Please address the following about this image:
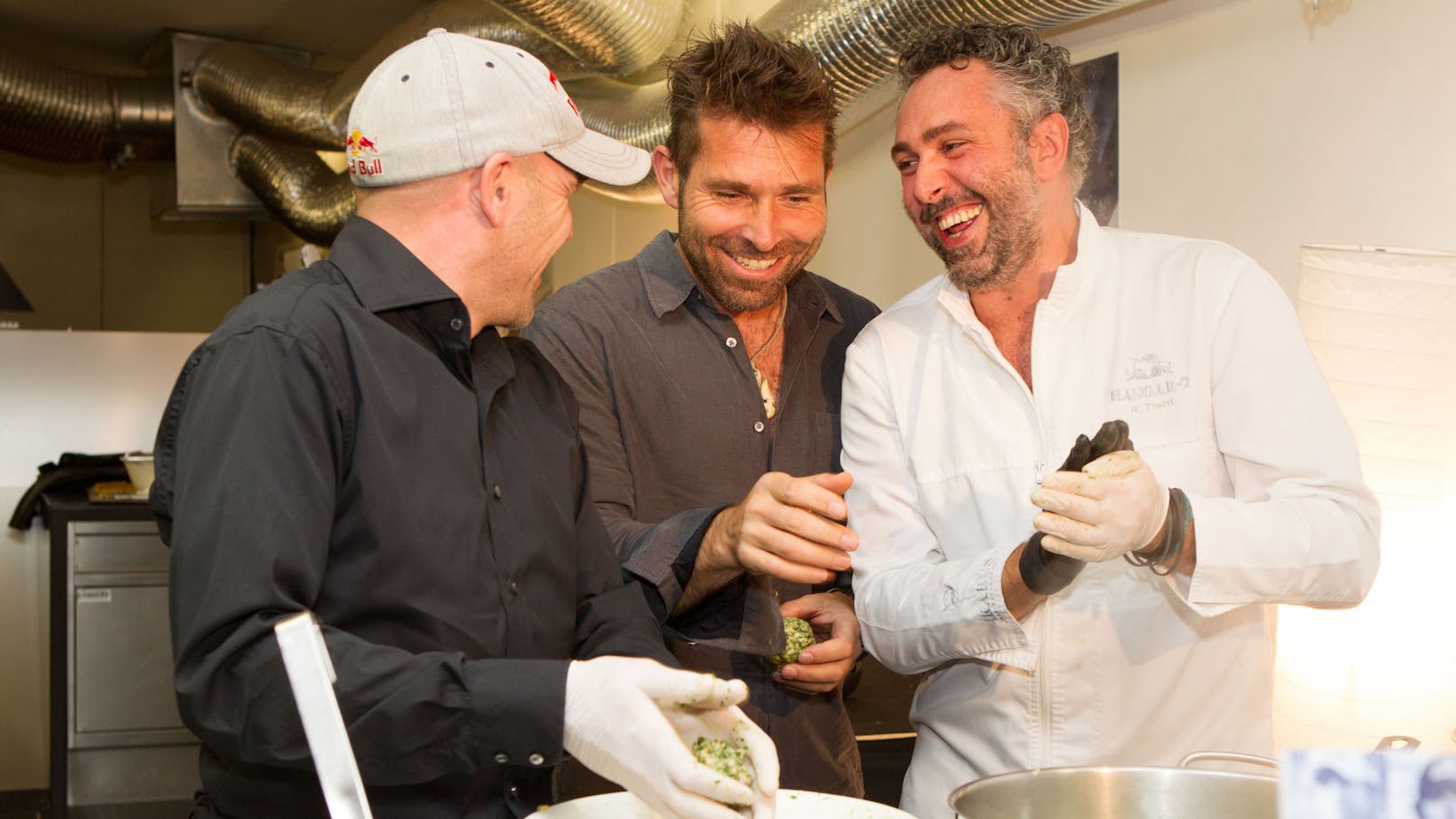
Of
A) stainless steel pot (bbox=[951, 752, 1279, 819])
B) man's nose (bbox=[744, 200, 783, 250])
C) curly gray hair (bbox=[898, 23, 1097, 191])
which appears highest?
curly gray hair (bbox=[898, 23, 1097, 191])

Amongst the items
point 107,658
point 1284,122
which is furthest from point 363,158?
point 107,658

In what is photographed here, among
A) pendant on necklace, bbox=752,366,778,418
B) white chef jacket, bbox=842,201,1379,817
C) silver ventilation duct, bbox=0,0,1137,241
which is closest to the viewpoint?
white chef jacket, bbox=842,201,1379,817

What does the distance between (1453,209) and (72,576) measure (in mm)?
4508

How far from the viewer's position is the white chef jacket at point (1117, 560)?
1526 mm

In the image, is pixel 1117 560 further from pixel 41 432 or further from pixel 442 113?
pixel 41 432

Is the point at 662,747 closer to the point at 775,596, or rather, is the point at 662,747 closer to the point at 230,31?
the point at 775,596

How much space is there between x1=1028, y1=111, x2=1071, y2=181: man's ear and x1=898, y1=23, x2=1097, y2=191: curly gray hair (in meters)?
0.01

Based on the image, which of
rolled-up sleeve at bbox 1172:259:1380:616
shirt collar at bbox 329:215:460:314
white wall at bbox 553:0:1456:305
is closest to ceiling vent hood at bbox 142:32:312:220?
white wall at bbox 553:0:1456:305

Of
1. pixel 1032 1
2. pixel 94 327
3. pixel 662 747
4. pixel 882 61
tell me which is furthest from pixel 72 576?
pixel 94 327

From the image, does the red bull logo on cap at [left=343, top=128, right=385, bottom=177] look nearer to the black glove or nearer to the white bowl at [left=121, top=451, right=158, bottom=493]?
the black glove

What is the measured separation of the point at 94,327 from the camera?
362 inches

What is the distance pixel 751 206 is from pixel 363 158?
0.71m

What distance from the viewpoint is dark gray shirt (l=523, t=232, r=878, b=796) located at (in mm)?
1932

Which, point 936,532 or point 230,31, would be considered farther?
point 230,31
